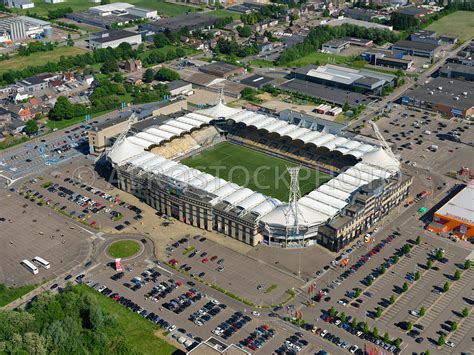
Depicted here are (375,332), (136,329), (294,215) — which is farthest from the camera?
(294,215)

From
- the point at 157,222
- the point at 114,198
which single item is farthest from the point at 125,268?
the point at 114,198

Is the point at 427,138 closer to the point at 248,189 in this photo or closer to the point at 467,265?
the point at 467,265

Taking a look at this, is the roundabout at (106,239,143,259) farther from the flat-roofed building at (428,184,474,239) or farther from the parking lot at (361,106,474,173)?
the parking lot at (361,106,474,173)

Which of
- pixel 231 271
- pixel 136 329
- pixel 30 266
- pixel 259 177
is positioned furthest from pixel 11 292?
pixel 259 177

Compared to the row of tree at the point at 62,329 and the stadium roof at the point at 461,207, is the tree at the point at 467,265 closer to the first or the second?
the stadium roof at the point at 461,207

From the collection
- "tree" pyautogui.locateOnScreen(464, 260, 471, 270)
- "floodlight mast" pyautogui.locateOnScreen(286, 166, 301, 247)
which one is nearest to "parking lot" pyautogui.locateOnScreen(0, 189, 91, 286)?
"floodlight mast" pyautogui.locateOnScreen(286, 166, 301, 247)

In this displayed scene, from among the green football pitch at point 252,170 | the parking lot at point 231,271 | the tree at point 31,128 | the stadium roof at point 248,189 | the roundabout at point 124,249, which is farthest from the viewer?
the tree at point 31,128

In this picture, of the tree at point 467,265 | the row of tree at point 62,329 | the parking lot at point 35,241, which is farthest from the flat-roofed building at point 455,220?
the parking lot at point 35,241

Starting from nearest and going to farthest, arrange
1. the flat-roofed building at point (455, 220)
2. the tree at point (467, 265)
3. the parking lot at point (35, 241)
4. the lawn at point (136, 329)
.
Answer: the lawn at point (136, 329), the tree at point (467, 265), the parking lot at point (35, 241), the flat-roofed building at point (455, 220)
